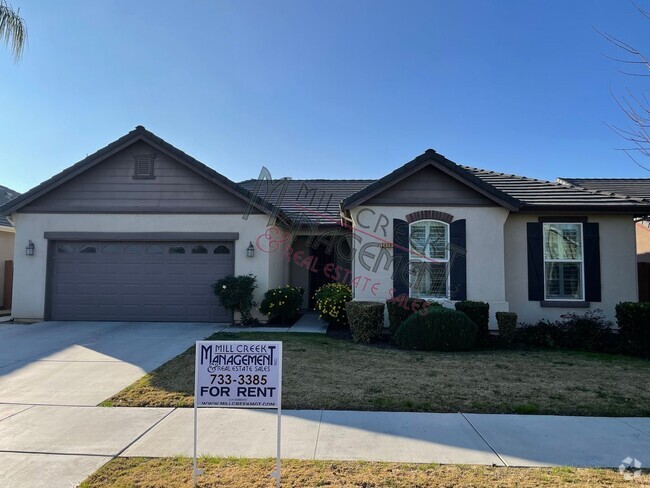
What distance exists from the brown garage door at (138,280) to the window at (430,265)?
5166 mm

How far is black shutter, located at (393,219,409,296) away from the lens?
33.9ft

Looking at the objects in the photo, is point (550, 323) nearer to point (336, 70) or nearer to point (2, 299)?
point (336, 70)

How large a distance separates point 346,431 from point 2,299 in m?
15.9

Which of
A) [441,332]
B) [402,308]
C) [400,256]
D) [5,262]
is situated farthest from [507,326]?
[5,262]

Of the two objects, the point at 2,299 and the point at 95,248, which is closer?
the point at 95,248

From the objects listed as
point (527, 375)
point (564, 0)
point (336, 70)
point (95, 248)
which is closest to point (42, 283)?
point (95, 248)

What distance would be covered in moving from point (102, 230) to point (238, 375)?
10082 millimetres

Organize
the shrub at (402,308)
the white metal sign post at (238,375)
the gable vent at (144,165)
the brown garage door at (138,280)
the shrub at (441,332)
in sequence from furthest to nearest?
the gable vent at (144,165)
the brown garage door at (138,280)
the shrub at (402,308)
the shrub at (441,332)
the white metal sign post at (238,375)

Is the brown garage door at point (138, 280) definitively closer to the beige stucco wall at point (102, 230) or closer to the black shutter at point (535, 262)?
the beige stucco wall at point (102, 230)

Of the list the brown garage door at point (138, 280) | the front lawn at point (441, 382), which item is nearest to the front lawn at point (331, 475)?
the front lawn at point (441, 382)

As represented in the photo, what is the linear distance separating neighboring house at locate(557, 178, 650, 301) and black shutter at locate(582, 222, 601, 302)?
6.69 ft

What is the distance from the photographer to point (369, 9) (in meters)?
10.5

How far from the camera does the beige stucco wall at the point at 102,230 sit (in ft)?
38.7

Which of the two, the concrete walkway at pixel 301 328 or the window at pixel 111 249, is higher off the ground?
the window at pixel 111 249
